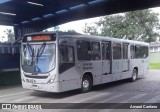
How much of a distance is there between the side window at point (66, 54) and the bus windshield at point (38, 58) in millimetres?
375

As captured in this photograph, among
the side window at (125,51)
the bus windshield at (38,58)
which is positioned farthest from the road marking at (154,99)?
the side window at (125,51)

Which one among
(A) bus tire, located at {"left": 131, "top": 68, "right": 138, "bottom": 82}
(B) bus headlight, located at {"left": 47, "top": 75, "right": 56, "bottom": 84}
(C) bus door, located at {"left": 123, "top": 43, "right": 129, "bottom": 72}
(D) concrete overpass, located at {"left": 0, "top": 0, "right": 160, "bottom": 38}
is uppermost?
(D) concrete overpass, located at {"left": 0, "top": 0, "right": 160, "bottom": 38}

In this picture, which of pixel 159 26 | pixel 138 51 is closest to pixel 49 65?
pixel 138 51

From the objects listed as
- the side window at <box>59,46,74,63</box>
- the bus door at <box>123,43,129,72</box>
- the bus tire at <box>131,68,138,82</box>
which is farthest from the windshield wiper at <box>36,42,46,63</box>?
the bus tire at <box>131,68,138,82</box>

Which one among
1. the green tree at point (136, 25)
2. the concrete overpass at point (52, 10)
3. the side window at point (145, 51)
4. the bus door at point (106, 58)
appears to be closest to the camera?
the bus door at point (106, 58)

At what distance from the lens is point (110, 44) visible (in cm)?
1519

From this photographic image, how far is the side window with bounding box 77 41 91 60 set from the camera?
1261cm

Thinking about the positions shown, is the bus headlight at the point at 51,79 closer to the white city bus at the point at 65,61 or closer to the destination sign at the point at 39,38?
the white city bus at the point at 65,61

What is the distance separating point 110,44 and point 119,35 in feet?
102

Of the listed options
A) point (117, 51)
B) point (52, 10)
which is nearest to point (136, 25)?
point (52, 10)

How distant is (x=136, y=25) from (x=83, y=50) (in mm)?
34931

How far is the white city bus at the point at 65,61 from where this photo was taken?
11.3 meters

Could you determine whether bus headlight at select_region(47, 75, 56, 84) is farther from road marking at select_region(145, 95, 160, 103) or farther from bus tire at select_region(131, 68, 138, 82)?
bus tire at select_region(131, 68, 138, 82)

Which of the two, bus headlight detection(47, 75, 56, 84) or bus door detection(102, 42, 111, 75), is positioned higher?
bus door detection(102, 42, 111, 75)
